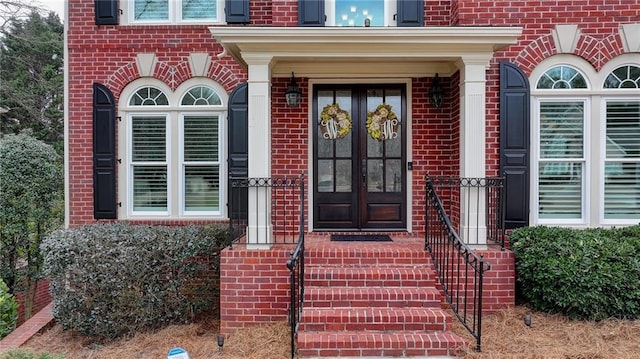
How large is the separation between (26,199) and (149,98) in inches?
106

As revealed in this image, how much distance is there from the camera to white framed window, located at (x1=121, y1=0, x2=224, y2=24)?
578cm

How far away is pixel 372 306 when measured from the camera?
3932 millimetres

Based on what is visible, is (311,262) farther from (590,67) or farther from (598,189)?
(590,67)

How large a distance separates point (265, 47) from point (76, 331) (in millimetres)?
4147

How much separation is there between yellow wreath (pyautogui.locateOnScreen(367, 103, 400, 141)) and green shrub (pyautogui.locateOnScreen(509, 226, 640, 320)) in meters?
2.31

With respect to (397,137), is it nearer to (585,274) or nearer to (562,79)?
(562,79)

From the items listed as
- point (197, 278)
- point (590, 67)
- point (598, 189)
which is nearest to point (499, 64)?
point (590, 67)

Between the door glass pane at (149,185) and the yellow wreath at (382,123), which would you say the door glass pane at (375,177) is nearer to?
the yellow wreath at (382,123)

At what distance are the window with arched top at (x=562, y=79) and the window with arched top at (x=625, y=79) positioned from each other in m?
0.35

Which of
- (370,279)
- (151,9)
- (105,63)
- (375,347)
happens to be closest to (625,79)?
(370,279)

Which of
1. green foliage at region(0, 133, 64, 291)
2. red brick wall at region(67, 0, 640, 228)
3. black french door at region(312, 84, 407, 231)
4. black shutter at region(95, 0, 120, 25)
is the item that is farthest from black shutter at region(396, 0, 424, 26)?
green foliage at region(0, 133, 64, 291)

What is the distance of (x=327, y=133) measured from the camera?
5.46 metres

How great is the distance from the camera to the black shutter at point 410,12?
5301 mm

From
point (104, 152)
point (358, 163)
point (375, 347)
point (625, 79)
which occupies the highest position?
point (625, 79)
